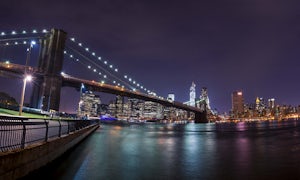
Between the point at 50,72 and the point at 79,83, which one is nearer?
the point at 50,72

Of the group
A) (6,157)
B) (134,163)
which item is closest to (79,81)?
(134,163)

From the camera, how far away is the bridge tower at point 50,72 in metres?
72.1

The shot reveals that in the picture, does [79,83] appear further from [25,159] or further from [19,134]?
[25,159]

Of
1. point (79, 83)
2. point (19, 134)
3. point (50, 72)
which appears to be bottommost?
point (19, 134)

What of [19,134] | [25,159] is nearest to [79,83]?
[19,134]

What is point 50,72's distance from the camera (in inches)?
3017

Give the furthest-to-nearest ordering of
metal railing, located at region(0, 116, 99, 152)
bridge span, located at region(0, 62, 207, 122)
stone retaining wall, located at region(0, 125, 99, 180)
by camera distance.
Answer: bridge span, located at region(0, 62, 207, 122) → metal railing, located at region(0, 116, 99, 152) → stone retaining wall, located at region(0, 125, 99, 180)

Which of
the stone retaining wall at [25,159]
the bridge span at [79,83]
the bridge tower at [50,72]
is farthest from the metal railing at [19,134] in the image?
the bridge tower at [50,72]

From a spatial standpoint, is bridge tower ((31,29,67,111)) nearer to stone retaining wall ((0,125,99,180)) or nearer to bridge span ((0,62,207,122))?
bridge span ((0,62,207,122))

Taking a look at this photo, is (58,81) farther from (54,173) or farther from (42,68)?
(54,173)

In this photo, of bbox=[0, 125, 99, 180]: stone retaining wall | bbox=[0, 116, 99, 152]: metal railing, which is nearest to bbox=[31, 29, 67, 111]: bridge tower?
bbox=[0, 116, 99, 152]: metal railing

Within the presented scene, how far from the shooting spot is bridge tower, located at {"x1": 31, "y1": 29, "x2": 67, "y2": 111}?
2837 inches

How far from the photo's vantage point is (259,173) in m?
11.4

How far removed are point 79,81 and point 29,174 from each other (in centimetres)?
A: 7775
